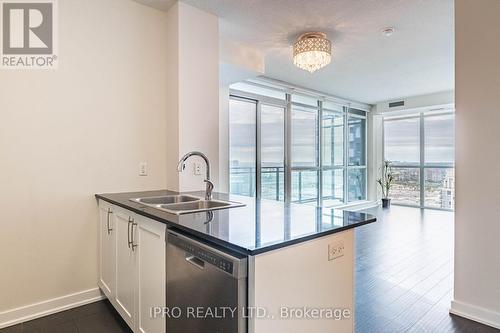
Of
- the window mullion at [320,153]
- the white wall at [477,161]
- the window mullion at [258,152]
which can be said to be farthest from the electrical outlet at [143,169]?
the window mullion at [320,153]

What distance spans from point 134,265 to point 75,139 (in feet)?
4.05

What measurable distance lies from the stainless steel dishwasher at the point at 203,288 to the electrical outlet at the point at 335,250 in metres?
0.50

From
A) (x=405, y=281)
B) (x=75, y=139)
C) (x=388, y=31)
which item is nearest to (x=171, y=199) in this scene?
(x=75, y=139)

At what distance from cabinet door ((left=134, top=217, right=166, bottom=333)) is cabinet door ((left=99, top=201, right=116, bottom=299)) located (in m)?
0.51

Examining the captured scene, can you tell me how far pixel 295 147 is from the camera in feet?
18.9

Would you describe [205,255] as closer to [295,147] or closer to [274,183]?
Result: [274,183]

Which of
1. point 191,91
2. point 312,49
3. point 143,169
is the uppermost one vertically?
point 312,49

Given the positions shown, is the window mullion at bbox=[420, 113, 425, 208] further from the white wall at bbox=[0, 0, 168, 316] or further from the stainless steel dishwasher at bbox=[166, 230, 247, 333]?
the stainless steel dishwasher at bbox=[166, 230, 247, 333]

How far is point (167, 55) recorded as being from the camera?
285 centimetres

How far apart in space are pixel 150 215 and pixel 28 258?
4.47 feet

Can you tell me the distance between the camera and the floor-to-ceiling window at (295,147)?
15.9 feet

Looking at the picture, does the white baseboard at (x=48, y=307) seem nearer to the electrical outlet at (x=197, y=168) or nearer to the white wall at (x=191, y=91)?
the white wall at (x=191, y=91)

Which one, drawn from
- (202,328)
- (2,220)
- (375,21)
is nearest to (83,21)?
(2,220)

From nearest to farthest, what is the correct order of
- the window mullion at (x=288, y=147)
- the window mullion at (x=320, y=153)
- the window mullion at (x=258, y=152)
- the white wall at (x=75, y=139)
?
the white wall at (x=75, y=139)
the window mullion at (x=258, y=152)
the window mullion at (x=288, y=147)
the window mullion at (x=320, y=153)
